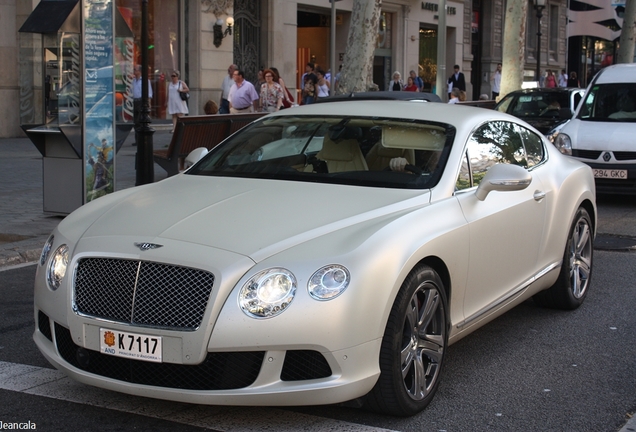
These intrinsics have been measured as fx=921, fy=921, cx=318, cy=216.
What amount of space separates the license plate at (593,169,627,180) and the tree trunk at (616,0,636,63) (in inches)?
1000

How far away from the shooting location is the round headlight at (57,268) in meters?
4.46

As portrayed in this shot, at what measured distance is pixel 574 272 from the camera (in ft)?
22.4

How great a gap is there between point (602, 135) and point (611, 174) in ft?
2.08

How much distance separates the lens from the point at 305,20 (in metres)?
34.3

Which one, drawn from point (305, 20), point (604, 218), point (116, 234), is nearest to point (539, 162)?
point (116, 234)

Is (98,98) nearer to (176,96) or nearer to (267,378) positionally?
(267,378)

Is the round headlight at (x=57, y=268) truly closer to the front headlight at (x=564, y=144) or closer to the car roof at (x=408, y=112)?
the car roof at (x=408, y=112)

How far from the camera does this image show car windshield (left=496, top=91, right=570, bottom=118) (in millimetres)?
17734

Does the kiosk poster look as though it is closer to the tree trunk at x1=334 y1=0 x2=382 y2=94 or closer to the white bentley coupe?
the white bentley coupe

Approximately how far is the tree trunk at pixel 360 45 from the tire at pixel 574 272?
12151 millimetres

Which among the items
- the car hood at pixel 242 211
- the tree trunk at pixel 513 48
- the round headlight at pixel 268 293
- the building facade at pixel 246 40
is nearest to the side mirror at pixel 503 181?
the car hood at pixel 242 211

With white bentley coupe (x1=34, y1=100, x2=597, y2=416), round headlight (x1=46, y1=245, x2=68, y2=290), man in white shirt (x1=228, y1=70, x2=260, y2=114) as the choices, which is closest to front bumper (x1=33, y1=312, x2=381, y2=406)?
white bentley coupe (x1=34, y1=100, x2=597, y2=416)

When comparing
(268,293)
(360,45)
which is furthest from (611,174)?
(268,293)

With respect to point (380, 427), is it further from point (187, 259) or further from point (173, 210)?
point (173, 210)
